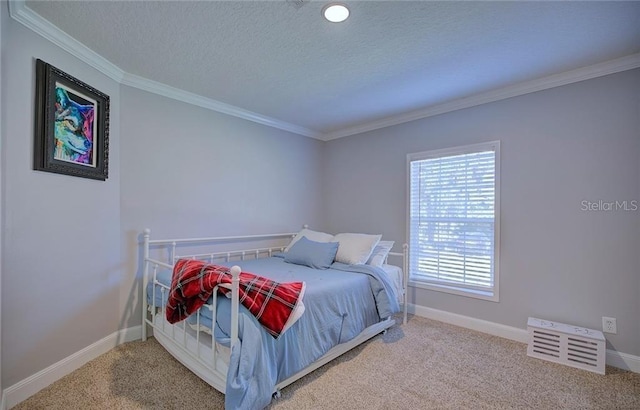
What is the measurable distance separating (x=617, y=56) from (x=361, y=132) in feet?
7.68

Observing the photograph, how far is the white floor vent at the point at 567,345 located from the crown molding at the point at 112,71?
323 cm

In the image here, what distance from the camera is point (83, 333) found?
2145 millimetres

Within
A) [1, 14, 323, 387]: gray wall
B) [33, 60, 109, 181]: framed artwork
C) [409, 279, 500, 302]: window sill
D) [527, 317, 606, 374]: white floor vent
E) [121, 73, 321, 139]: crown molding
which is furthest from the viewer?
[409, 279, 500, 302]: window sill

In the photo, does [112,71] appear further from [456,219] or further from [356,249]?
[456,219]

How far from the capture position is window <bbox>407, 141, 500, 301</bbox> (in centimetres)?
279

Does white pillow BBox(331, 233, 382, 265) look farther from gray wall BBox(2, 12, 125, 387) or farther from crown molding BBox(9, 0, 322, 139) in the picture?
gray wall BBox(2, 12, 125, 387)

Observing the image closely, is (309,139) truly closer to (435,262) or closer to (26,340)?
(435,262)

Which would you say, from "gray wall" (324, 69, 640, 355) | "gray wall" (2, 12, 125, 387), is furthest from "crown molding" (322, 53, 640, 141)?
"gray wall" (2, 12, 125, 387)

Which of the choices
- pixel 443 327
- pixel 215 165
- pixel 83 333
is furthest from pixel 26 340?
pixel 443 327

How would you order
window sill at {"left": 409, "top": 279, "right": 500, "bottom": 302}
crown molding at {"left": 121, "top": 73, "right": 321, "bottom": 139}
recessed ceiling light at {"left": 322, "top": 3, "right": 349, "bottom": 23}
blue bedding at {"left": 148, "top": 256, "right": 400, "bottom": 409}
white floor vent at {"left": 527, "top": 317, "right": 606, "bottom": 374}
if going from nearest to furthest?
blue bedding at {"left": 148, "top": 256, "right": 400, "bottom": 409}
recessed ceiling light at {"left": 322, "top": 3, "right": 349, "bottom": 23}
white floor vent at {"left": 527, "top": 317, "right": 606, "bottom": 374}
crown molding at {"left": 121, "top": 73, "right": 321, "bottom": 139}
window sill at {"left": 409, "top": 279, "right": 500, "bottom": 302}

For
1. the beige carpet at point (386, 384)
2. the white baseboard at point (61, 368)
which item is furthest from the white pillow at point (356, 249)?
the white baseboard at point (61, 368)

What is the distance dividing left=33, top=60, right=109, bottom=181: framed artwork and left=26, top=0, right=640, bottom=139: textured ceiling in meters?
0.31

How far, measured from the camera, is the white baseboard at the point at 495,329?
7.03 ft

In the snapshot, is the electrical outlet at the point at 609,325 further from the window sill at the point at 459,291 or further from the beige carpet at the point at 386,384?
the window sill at the point at 459,291
